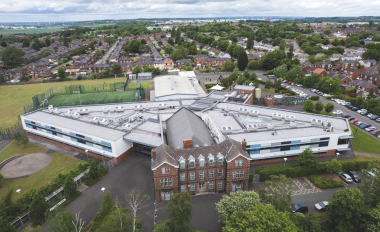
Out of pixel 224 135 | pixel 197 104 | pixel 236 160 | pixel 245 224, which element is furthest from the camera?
pixel 197 104

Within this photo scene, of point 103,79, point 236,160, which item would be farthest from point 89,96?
point 236,160

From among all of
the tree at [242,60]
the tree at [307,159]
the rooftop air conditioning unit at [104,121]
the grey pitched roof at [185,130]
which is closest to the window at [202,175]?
the grey pitched roof at [185,130]

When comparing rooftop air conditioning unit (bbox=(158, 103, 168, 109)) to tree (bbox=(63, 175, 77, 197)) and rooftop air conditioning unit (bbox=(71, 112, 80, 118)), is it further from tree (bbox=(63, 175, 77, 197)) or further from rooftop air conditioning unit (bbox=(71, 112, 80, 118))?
tree (bbox=(63, 175, 77, 197))

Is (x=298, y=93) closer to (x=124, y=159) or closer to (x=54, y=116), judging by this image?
(x=124, y=159)

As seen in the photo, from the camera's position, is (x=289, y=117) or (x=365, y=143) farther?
(x=365, y=143)

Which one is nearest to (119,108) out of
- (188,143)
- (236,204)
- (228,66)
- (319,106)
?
(188,143)

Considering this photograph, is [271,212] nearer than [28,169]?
Yes

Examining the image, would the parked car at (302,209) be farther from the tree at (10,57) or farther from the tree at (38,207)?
the tree at (10,57)

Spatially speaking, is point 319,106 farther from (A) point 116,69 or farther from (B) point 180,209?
(A) point 116,69
